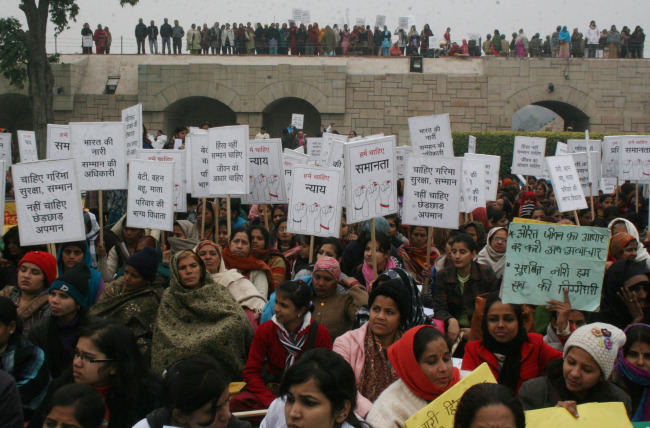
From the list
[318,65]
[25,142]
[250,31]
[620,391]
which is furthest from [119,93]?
[620,391]

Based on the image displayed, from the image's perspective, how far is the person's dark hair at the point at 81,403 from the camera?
294 centimetres

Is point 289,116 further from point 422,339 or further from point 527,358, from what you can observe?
point 422,339

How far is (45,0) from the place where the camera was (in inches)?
798

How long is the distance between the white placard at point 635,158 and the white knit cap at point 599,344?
22.5ft

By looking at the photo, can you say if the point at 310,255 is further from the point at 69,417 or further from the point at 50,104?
the point at 50,104

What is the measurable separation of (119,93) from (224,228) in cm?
2227

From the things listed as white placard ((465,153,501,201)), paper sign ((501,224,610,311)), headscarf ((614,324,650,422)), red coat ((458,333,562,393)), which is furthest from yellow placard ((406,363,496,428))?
white placard ((465,153,501,201))

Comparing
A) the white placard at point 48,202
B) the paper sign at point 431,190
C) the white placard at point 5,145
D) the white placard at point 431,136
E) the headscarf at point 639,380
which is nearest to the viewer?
the headscarf at point 639,380

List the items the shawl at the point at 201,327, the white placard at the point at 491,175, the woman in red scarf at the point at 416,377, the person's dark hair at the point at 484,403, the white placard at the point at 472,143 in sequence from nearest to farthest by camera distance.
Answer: the person's dark hair at the point at 484,403 < the woman in red scarf at the point at 416,377 < the shawl at the point at 201,327 < the white placard at the point at 491,175 < the white placard at the point at 472,143

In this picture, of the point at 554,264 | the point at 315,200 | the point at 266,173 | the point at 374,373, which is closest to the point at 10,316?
the point at 374,373

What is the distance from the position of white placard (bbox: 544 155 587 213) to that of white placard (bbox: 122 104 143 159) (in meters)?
4.95

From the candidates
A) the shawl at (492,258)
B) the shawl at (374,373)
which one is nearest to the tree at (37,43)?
the shawl at (492,258)

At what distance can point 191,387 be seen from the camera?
2.95m

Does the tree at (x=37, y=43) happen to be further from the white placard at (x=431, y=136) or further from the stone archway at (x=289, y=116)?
the white placard at (x=431, y=136)
